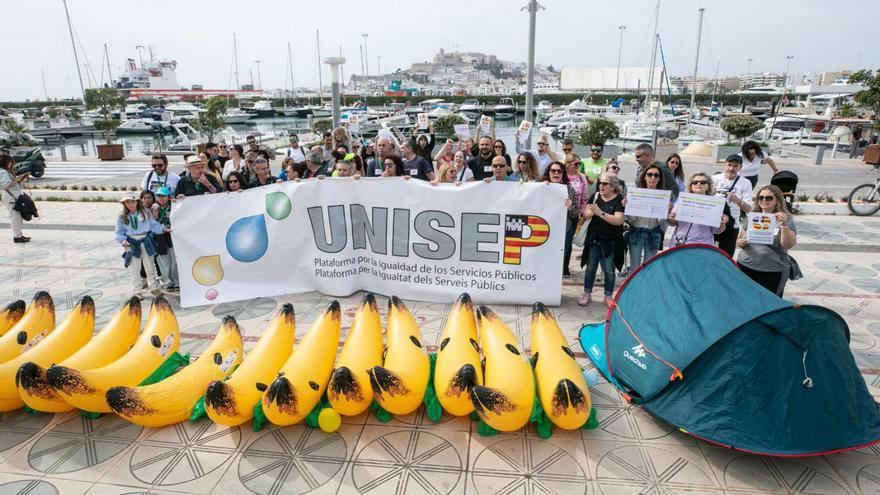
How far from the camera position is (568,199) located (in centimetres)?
582

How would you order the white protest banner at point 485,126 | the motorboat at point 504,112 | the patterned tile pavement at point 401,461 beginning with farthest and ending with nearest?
the motorboat at point 504,112
the white protest banner at point 485,126
the patterned tile pavement at point 401,461

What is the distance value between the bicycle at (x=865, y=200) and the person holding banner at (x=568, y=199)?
8126 mm

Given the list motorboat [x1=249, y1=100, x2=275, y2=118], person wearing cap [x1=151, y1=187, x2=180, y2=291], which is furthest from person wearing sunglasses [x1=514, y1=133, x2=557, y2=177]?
A: motorboat [x1=249, y1=100, x2=275, y2=118]

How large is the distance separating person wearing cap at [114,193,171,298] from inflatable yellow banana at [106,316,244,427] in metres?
2.77

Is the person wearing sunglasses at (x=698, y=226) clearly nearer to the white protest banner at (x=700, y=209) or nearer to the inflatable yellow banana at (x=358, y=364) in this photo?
the white protest banner at (x=700, y=209)

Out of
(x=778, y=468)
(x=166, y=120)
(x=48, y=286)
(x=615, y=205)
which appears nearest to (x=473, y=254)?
(x=615, y=205)

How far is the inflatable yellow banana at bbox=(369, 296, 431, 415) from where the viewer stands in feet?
12.0

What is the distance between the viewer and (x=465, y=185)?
19.5 feet

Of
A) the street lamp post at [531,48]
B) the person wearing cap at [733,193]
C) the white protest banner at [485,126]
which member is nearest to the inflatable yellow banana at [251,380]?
the person wearing cap at [733,193]

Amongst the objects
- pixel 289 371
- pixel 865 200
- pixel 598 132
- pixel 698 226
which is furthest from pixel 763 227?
pixel 598 132

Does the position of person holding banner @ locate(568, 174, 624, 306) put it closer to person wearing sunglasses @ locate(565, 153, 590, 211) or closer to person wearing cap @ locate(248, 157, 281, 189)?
person wearing sunglasses @ locate(565, 153, 590, 211)

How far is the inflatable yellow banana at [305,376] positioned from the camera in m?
3.58

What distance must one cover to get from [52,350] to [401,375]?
130 inches

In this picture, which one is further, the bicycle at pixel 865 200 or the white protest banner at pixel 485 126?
the bicycle at pixel 865 200
